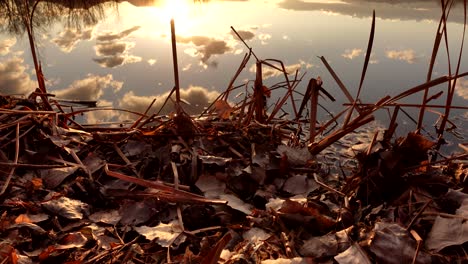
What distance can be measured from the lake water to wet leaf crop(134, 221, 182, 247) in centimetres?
186

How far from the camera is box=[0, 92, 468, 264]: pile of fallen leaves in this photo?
1.07m

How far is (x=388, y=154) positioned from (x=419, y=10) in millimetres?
6673

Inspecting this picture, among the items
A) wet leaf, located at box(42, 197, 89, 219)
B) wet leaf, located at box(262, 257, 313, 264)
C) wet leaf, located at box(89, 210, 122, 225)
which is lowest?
wet leaf, located at box(89, 210, 122, 225)

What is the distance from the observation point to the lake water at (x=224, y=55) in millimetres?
3215

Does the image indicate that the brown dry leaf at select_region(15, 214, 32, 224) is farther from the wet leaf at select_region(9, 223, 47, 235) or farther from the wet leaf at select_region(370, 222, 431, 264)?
the wet leaf at select_region(370, 222, 431, 264)

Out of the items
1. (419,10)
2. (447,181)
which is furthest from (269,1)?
(447,181)

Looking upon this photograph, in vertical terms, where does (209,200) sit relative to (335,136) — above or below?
below

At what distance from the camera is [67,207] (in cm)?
133

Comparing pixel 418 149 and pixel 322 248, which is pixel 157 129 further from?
pixel 418 149

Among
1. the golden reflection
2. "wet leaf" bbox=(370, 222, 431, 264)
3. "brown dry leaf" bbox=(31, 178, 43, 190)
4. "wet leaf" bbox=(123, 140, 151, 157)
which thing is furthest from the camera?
the golden reflection

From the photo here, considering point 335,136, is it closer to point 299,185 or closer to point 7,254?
point 299,185

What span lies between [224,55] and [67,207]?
3007mm

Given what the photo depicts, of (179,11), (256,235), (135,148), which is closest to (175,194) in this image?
(256,235)

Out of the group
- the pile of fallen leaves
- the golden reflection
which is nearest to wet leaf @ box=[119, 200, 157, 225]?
the pile of fallen leaves
